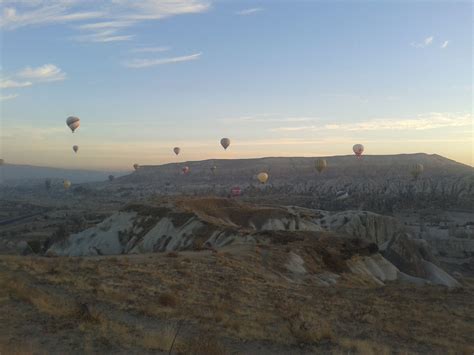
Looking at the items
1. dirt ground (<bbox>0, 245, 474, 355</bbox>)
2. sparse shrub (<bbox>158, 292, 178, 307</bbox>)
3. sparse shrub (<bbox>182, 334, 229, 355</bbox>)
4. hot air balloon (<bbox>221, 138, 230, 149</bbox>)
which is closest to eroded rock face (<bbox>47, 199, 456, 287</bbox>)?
dirt ground (<bbox>0, 245, 474, 355</bbox>)

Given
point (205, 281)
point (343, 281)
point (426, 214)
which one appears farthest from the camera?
point (426, 214)

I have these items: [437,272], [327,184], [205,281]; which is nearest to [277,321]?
[205,281]

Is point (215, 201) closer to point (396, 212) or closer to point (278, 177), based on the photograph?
point (396, 212)

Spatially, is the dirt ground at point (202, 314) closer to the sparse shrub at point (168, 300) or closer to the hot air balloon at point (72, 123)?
the sparse shrub at point (168, 300)

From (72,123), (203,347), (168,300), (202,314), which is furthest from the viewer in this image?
(72,123)

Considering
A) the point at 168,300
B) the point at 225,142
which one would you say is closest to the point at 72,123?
the point at 225,142

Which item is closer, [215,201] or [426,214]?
[215,201]

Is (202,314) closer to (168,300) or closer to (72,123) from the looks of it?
(168,300)

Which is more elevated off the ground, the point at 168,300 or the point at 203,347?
the point at 203,347

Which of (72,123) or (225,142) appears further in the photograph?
(225,142)
